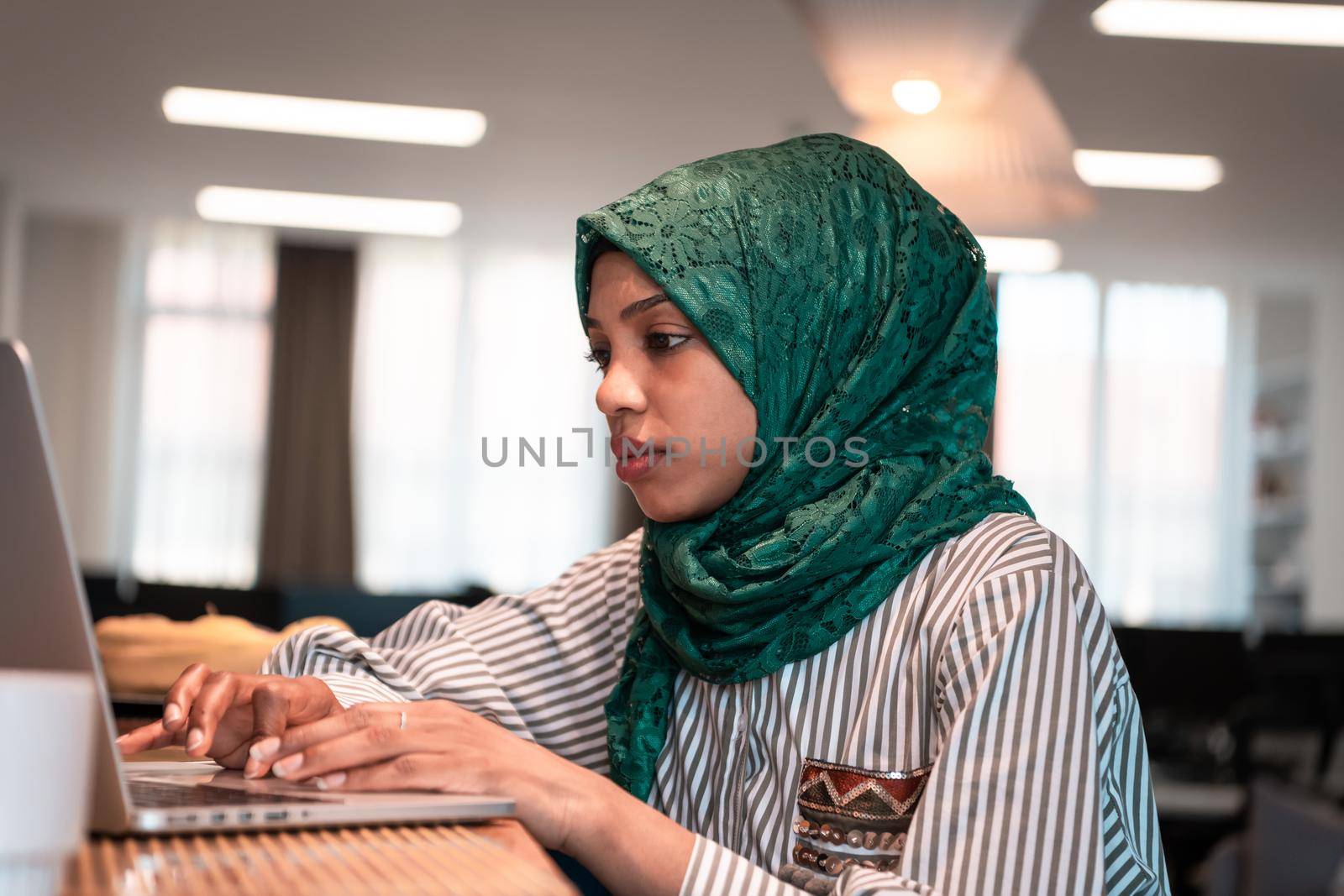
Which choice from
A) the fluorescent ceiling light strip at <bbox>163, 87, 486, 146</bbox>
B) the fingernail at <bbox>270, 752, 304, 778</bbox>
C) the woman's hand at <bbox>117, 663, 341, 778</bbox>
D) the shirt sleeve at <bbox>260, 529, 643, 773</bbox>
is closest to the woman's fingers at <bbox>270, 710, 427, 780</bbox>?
the fingernail at <bbox>270, 752, 304, 778</bbox>

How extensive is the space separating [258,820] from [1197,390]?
9.59 metres

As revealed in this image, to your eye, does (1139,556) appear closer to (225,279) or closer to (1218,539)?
(1218,539)

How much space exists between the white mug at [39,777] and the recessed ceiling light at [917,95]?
315 cm

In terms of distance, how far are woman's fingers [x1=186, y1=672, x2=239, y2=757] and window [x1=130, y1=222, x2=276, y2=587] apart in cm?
806

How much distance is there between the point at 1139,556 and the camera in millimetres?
9289

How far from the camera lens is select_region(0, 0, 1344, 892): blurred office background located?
5.30 meters

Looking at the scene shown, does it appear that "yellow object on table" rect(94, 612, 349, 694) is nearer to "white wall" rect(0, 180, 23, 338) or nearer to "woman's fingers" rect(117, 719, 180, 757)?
"woman's fingers" rect(117, 719, 180, 757)

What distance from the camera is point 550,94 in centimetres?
591

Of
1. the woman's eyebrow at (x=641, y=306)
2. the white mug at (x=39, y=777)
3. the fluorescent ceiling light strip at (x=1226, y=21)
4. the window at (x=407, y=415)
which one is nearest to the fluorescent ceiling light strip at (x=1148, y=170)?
the fluorescent ceiling light strip at (x=1226, y=21)

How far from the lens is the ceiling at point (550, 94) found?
508cm

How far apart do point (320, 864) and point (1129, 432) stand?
30.9 feet

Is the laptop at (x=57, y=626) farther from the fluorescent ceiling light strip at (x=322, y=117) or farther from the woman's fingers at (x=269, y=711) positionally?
the fluorescent ceiling light strip at (x=322, y=117)

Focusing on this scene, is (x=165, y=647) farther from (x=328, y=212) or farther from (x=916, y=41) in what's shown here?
(x=328, y=212)

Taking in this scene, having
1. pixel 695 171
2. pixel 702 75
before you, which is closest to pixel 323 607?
pixel 695 171
